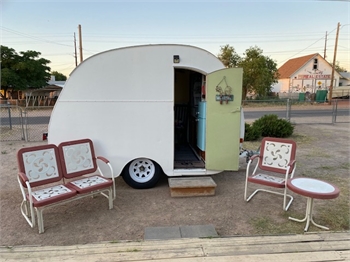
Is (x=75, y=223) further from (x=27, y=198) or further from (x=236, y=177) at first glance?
(x=236, y=177)

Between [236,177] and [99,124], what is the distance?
302 centimetres

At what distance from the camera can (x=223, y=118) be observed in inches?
181

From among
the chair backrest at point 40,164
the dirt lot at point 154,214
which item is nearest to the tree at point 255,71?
the dirt lot at point 154,214

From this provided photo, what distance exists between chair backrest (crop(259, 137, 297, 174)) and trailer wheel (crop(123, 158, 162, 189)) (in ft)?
6.13

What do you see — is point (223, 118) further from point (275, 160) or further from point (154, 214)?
point (154, 214)

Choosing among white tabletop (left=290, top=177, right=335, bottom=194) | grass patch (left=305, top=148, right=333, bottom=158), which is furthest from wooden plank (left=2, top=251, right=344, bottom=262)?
grass patch (left=305, top=148, right=333, bottom=158)

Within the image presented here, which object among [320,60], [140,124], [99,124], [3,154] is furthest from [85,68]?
[320,60]

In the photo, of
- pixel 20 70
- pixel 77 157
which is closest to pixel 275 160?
pixel 77 157

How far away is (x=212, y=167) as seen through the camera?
473 centimetres

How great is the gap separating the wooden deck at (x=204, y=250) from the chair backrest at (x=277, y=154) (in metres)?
1.40

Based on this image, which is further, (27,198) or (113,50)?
(113,50)

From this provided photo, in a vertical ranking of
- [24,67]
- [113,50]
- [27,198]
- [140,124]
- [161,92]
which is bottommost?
[27,198]

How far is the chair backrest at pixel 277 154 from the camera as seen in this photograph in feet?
13.9

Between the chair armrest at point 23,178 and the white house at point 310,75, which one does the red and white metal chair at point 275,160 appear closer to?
the chair armrest at point 23,178
